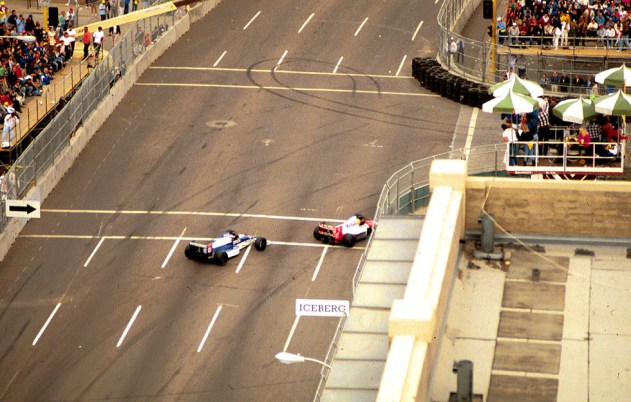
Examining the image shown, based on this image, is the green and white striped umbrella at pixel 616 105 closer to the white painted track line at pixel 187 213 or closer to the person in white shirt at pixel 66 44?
the white painted track line at pixel 187 213

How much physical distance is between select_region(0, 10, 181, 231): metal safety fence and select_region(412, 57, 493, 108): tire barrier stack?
12727mm

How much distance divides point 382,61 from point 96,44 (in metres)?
13.2

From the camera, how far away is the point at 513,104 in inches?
1865

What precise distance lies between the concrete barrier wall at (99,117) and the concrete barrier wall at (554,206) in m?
24.2

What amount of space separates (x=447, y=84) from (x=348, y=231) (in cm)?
1574

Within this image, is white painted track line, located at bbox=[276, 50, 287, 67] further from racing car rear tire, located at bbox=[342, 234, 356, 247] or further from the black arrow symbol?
the black arrow symbol

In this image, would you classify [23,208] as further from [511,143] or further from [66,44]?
[66,44]

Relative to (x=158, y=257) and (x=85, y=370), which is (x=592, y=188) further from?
(x=158, y=257)

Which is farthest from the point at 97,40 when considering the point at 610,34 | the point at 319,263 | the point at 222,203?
the point at 610,34

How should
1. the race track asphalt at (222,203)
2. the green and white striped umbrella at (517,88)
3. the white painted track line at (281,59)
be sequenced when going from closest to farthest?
the green and white striped umbrella at (517,88), the race track asphalt at (222,203), the white painted track line at (281,59)

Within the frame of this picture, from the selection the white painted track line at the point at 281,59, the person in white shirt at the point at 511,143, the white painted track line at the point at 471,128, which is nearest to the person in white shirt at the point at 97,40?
the white painted track line at the point at 281,59

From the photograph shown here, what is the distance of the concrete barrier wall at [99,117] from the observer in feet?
194

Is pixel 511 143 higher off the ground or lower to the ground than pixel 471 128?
higher

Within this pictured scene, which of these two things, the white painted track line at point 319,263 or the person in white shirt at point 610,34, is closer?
the white painted track line at point 319,263
